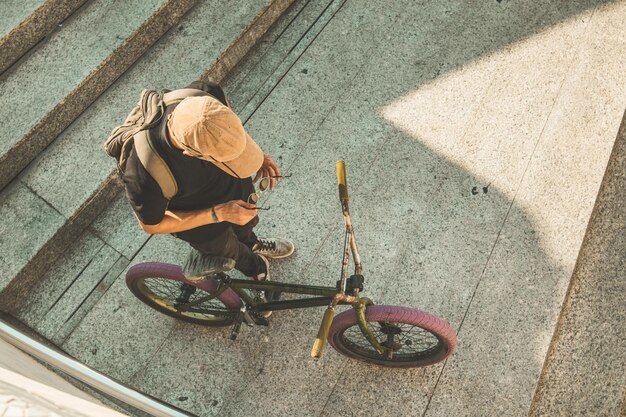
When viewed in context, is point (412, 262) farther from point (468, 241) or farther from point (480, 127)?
point (480, 127)

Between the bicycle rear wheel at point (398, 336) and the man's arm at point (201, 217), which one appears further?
the bicycle rear wheel at point (398, 336)

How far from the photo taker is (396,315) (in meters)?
2.96

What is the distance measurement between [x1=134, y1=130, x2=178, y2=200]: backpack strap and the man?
0.03 metres

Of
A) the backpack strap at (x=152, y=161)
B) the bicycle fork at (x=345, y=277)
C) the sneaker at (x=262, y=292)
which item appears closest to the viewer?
the backpack strap at (x=152, y=161)

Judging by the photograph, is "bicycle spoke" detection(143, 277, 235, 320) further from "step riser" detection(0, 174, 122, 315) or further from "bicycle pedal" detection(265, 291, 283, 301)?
"step riser" detection(0, 174, 122, 315)

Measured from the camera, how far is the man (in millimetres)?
2279

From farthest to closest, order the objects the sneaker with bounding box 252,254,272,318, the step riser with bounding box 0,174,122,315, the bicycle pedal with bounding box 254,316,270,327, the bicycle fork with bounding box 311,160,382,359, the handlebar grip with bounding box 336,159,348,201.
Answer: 1. the step riser with bounding box 0,174,122,315
2. the bicycle pedal with bounding box 254,316,270,327
3. the sneaker with bounding box 252,254,272,318
4. the handlebar grip with bounding box 336,159,348,201
5. the bicycle fork with bounding box 311,160,382,359

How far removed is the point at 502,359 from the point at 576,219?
1.31 metres

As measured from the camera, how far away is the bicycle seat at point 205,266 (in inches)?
120

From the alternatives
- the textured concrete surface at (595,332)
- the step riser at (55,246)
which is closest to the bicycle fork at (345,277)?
the textured concrete surface at (595,332)

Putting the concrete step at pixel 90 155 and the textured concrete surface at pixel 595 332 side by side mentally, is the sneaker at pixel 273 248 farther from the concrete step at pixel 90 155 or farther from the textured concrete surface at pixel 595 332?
the textured concrete surface at pixel 595 332

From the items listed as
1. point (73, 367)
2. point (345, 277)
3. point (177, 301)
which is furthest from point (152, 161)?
point (177, 301)

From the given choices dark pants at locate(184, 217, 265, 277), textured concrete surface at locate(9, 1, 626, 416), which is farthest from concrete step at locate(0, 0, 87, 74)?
dark pants at locate(184, 217, 265, 277)

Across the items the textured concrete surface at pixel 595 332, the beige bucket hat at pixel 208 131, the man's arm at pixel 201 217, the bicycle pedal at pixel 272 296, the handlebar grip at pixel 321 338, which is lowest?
the textured concrete surface at pixel 595 332
